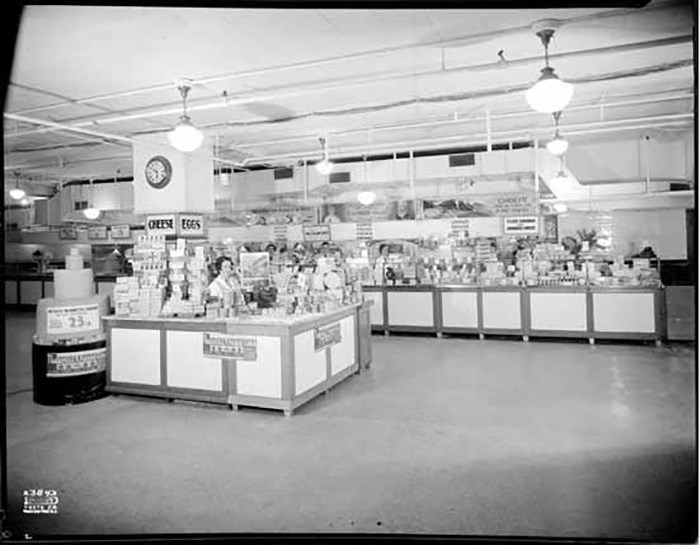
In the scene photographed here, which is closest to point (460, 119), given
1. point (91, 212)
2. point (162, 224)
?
point (162, 224)

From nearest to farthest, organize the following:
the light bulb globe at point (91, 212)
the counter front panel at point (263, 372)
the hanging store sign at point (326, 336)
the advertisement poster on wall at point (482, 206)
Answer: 1. the counter front panel at point (263, 372)
2. the hanging store sign at point (326, 336)
3. the advertisement poster on wall at point (482, 206)
4. the light bulb globe at point (91, 212)

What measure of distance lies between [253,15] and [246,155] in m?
5.78

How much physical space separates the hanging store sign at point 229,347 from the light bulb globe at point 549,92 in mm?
3224

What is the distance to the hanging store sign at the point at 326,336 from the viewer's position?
5621 millimetres

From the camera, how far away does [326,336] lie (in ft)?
19.0

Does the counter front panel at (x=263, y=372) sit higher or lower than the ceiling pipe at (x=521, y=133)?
lower

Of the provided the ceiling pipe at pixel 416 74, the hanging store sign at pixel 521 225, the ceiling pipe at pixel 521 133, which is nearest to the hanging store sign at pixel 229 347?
the ceiling pipe at pixel 416 74

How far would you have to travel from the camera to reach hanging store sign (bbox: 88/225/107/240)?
12.0 meters

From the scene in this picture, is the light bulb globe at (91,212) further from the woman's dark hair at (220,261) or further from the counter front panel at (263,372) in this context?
the counter front panel at (263,372)

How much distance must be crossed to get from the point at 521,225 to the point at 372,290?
9.30 ft

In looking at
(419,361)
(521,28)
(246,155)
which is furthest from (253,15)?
(246,155)

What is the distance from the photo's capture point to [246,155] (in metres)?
9.72

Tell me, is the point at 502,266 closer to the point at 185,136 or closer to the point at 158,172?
the point at 158,172

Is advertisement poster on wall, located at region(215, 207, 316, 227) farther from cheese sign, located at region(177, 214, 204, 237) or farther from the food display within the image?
cheese sign, located at region(177, 214, 204, 237)
